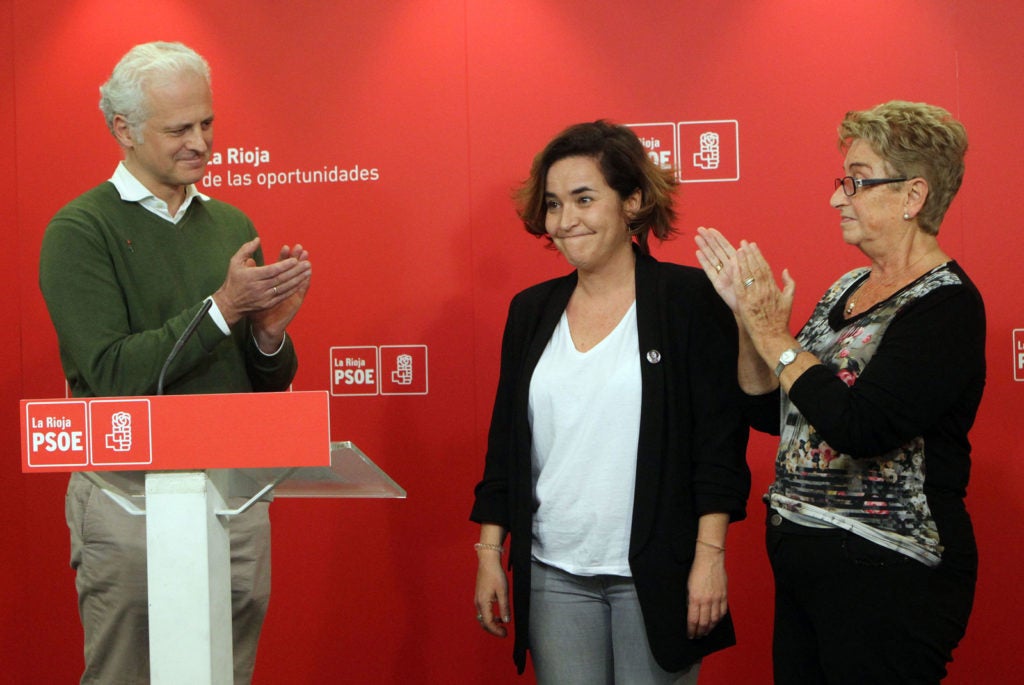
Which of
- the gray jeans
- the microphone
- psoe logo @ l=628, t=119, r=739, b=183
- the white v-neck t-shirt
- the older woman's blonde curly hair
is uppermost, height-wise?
psoe logo @ l=628, t=119, r=739, b=183

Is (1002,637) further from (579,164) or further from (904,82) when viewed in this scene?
(579,164)

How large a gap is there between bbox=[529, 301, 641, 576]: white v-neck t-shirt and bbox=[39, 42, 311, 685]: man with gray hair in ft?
1.92

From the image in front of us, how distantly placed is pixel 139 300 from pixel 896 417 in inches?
59.7

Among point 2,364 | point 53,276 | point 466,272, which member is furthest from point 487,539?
point 2,364

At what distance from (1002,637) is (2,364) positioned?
331 centimetres

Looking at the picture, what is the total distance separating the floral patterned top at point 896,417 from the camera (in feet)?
6.20

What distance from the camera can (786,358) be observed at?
6.54 feet

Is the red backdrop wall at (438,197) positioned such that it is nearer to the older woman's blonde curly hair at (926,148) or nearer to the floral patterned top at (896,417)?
the older woman's blonde curly hair at (926,148)

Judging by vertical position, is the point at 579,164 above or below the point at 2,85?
below

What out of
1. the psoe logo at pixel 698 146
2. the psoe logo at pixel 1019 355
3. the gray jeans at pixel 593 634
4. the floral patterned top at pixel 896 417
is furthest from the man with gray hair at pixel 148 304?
the psoe logo at pixel 1019 355

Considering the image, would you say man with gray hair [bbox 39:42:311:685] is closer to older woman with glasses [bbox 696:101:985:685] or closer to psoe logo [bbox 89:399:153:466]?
psoe logo [bbox 89:399:153:466]

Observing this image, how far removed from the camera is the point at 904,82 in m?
3.31

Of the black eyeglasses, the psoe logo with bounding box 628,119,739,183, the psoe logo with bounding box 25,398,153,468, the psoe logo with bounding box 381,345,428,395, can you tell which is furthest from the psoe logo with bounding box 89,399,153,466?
the psoe logo with bounding box 628,119,739,183

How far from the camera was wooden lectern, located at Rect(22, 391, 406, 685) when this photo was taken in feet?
5.01
